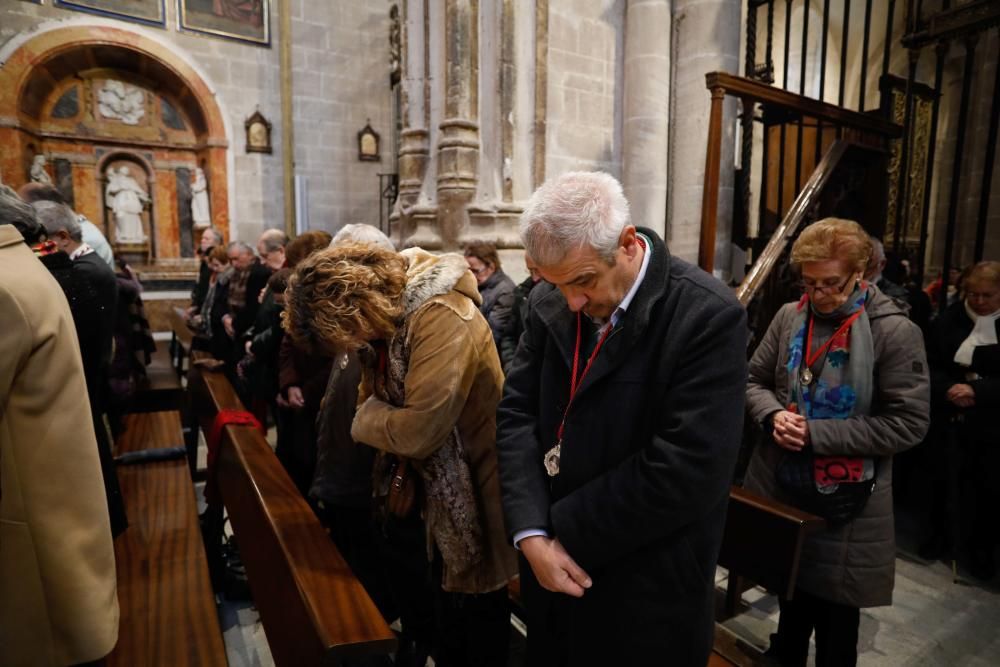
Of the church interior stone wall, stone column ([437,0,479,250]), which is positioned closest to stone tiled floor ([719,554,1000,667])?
stone column ([437,0,479,250])

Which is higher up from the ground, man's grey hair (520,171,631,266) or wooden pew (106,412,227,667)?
man's grey hair (520,171,631,266)

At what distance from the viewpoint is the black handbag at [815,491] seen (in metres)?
1.96

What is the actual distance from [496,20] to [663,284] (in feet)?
13.9

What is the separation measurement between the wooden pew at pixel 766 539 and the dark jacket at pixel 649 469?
0.53 metres

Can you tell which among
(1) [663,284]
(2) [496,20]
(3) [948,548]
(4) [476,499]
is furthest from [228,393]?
(3) [948,548]

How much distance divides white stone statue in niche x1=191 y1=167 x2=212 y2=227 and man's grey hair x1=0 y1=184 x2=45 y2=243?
924 cm

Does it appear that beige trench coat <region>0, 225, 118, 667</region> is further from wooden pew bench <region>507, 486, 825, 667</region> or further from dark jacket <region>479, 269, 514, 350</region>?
dark jacket <region>479, 269, 514, 350</region>

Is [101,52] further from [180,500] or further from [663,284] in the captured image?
[663,284]

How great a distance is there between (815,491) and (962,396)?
1638 mm

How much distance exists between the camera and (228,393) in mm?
3463

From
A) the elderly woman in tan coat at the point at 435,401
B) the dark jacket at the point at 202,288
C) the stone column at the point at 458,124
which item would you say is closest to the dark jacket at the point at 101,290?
the elderly woman in tan coat at the point at 435,401

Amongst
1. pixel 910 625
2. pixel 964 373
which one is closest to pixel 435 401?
pixel 910 625

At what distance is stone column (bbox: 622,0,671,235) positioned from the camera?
5.13 metres

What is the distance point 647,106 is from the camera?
518 centimetres
